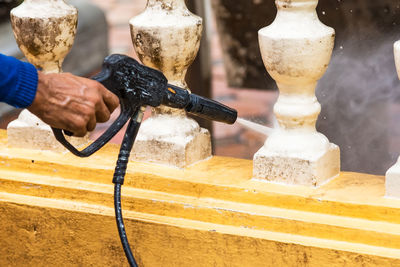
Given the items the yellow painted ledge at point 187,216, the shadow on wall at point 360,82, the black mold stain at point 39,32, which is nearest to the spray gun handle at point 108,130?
the yellow painted ledge at point 187,216

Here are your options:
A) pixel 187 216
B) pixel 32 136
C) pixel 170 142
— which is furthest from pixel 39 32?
pixel 187 216

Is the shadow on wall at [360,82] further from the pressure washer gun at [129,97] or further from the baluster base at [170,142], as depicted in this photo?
the pressure washer gun at [129,97]

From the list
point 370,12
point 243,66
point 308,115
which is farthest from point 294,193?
point 243,66

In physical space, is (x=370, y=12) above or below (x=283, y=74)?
below

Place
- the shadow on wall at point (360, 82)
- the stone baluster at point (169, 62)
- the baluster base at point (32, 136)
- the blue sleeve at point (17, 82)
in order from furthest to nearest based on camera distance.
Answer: the shadow on wall at point (360, 82) < the baluster base at point (32, 136) < the stone baluster at point (169, 62) < the blue sleeve at point (17, 82)

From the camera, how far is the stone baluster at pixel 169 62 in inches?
52.4

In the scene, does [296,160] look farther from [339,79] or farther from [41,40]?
[339,79]

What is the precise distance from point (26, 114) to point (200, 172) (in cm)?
36

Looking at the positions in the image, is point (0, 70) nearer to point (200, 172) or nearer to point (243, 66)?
point (200, 172)

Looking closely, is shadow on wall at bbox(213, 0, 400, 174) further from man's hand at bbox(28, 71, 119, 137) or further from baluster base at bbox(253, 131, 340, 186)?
man's hand at bbox(28, 71, 119, 137)

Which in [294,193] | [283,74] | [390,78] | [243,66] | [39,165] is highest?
[283,74]

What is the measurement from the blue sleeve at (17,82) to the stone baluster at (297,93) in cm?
35

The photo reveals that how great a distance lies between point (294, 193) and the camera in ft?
4.04

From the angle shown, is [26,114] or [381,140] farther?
[381,140]
